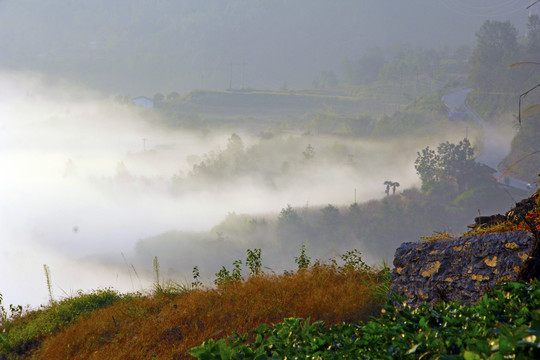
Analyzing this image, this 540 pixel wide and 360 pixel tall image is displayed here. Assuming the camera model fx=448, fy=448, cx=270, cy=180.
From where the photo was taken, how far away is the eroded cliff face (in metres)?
5.38

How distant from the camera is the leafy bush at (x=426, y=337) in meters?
2.04

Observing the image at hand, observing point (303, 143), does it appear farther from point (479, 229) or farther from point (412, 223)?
point (479, 229)

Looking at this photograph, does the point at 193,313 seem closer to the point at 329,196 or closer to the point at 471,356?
the point at 471,356

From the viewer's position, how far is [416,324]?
114 inches

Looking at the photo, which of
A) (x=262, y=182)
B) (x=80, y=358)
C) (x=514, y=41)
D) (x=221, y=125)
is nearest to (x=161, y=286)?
(x=80, y=358)

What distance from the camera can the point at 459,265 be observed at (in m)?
5.81

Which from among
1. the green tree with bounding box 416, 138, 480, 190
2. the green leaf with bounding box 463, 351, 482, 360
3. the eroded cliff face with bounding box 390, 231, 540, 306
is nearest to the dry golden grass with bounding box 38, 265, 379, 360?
the eroded cliff face with bounding box 390, 231, 540, 306

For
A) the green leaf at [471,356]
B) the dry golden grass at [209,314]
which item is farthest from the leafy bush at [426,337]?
the dry golden grass at [209,314]

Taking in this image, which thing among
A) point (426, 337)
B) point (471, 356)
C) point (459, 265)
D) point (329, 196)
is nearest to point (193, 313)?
point (459, 265)

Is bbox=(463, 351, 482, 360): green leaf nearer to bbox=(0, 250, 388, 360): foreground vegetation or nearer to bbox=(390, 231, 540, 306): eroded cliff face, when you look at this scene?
bbox=(390, 231, 540, 306): eroded cliff face

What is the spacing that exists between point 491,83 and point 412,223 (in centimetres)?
4821

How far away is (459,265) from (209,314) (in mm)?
3922

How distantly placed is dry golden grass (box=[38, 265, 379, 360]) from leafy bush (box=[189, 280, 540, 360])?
3.78 meters

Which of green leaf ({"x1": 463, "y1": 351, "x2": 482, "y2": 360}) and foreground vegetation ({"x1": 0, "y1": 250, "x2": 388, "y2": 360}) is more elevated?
green leaf ({"x1": 463, "y1": 351, "x2": 482, "y2": 360})
